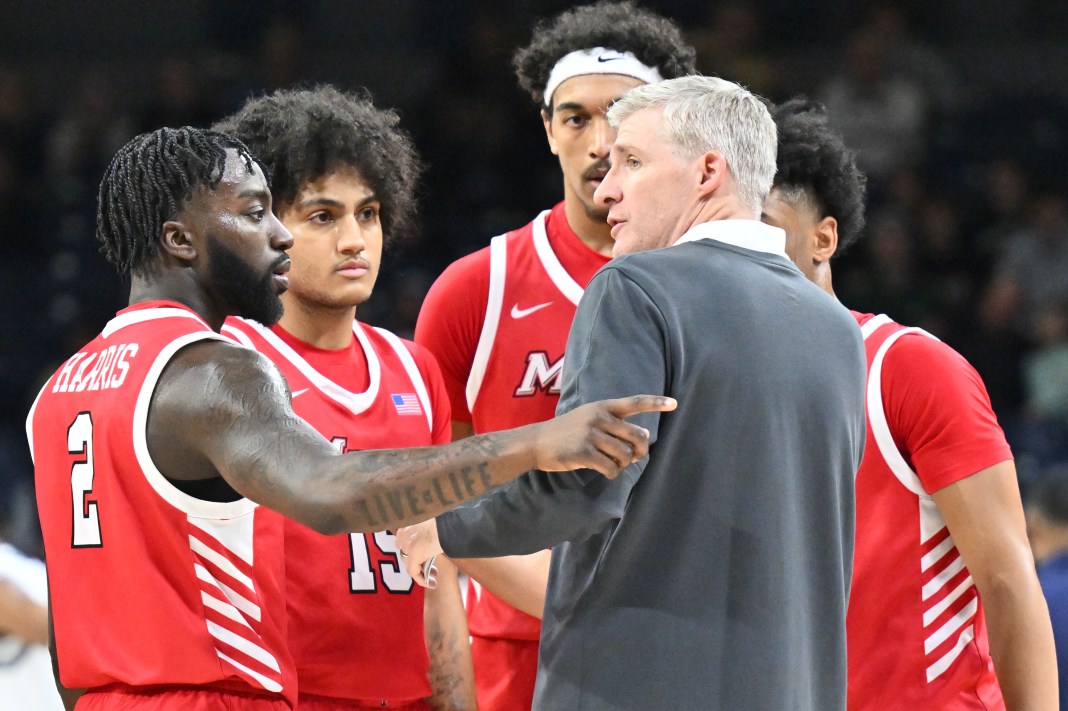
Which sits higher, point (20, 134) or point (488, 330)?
point (20, 134)

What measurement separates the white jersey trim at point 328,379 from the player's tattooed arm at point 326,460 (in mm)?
1040

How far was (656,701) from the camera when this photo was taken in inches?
110

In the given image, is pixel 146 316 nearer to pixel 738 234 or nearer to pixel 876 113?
pixel 738 234

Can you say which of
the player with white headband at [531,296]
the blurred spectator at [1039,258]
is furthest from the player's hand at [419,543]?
the blurred spectator at [1039,258]

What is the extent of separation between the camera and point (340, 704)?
12.3ft

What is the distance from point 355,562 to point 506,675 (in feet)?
2.71

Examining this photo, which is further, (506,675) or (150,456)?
(506,675)

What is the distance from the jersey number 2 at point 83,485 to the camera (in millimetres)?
3035

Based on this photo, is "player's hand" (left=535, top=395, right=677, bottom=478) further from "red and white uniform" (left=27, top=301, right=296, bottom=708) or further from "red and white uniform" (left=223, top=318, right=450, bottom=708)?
"red and white uniform" (left=223, top=318, right=450, bottom=708)

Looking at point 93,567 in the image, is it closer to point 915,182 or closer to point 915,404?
point 915,404

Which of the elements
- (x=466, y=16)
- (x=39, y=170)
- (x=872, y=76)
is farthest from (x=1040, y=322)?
(x=39, y=170)

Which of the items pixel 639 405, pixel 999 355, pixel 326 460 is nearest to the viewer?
pixel 639 405

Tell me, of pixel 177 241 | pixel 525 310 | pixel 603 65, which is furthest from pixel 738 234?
pixel 603 65

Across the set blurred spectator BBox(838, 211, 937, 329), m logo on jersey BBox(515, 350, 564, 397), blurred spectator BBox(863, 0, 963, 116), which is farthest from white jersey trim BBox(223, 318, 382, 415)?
blurred spectator BBox(863, 0, 963, 116)
